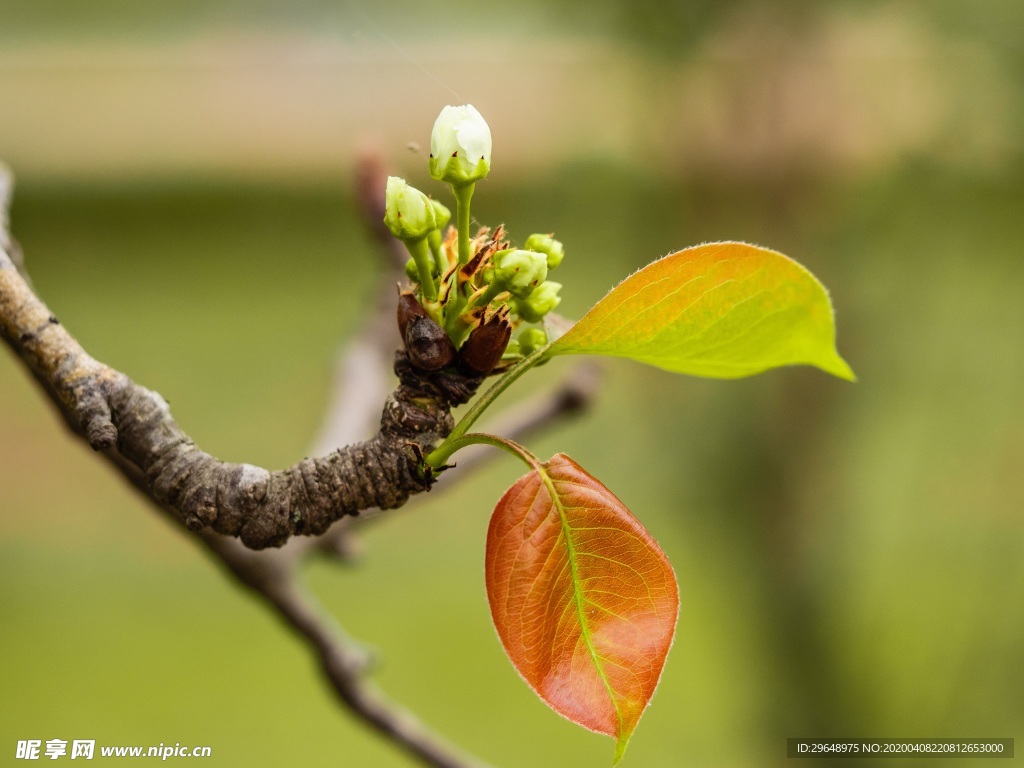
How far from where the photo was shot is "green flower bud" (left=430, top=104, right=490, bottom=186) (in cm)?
→ 27

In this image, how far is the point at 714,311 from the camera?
27 centimetres

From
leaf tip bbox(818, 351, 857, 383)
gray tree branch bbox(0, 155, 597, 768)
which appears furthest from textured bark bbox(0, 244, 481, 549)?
leaf tip bbox(818, 351, 857, 383)

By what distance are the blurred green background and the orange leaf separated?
5.5 inches

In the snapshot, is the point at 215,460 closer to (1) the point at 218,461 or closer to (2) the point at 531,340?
(1) the point at 218,461

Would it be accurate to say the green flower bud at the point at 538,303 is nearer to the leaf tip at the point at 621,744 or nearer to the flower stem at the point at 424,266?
the flower stem at the point at 424,266

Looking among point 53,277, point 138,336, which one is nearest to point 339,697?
point 138,336

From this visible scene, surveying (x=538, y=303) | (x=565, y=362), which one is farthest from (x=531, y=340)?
(x=565, y=362)

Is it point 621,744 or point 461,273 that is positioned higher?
point 461,273

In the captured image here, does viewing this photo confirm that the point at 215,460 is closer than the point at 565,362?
Yes

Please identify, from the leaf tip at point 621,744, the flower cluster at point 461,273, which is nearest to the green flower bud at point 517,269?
the flower cluster at point 461,273

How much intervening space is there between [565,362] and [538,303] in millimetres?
2129

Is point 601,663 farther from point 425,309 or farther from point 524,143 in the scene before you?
point 524,143

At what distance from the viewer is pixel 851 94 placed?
1.44 m

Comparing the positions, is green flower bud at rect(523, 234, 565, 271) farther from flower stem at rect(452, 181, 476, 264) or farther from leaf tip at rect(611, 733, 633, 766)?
leaf tip at rect(611, 733, 633, 766)
